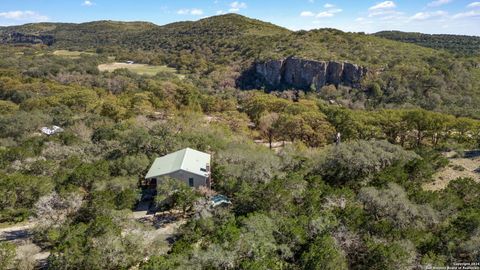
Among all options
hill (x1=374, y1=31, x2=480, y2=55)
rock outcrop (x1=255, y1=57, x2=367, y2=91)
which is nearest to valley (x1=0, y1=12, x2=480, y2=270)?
rock outcrop (x1=255, y1=57, x2=367, y2=91)

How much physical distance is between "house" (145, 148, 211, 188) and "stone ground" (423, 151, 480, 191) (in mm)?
15730

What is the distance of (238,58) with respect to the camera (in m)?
102

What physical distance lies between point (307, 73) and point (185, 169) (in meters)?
59.8

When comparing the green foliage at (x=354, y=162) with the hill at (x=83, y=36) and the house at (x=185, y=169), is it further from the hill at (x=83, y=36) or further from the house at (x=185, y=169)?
the hill at (x=83, y=36)

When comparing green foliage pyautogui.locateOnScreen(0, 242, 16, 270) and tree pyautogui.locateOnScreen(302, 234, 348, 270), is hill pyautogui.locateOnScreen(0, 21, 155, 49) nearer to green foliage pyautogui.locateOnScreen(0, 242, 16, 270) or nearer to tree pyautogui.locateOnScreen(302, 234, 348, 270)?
green foliage pyautogui.locateOnScreen(0, 242, 16, 270)

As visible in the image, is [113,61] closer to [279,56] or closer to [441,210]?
[279,56]

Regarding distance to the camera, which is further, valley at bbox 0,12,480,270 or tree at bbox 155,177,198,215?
tree at bbox 155,177,198,215

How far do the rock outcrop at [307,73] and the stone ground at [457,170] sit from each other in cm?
4187

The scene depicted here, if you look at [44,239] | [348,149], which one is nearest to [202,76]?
[348,149]

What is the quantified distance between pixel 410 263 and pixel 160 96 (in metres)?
48.4

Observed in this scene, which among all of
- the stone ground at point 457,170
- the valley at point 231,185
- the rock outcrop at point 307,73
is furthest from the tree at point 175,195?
the rock outcrop at point 307,73

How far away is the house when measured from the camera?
1056 inches

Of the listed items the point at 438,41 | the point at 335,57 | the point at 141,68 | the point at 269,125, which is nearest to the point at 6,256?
the point at 269,125

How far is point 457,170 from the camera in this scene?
31.1 meters
